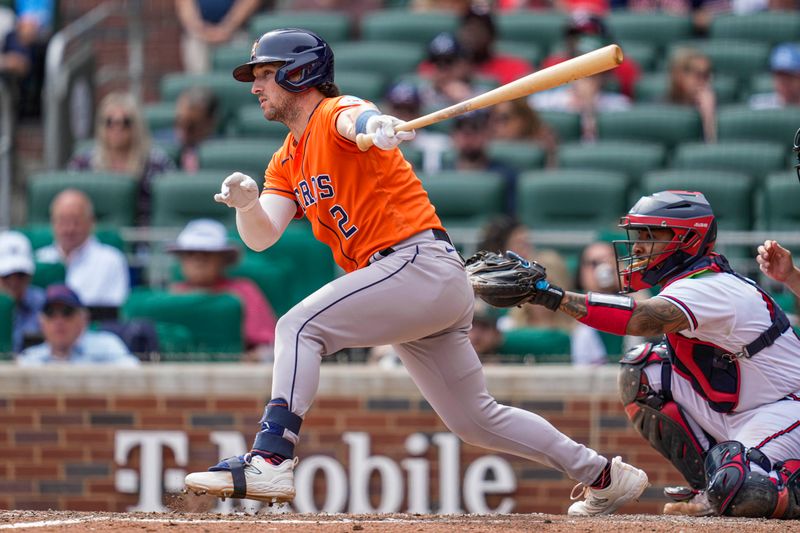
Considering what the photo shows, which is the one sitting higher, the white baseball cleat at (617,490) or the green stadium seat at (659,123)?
the green stadium seat at (659,123)

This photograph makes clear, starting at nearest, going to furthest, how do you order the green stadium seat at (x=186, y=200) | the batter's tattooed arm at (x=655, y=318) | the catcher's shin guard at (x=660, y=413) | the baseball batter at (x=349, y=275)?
the baseball batter at (x=349, y=275), the batter's tattooed arm at (x=655, y=318), the catcher's shin guard at (x=660, y=413), the green stadium seat at (x=186, y=200)

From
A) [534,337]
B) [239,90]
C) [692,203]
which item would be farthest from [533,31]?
[692,203]

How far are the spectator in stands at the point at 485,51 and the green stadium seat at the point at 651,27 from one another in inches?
45.4

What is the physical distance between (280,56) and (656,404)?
1940 millimetres

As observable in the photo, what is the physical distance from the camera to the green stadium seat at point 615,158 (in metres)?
9.40

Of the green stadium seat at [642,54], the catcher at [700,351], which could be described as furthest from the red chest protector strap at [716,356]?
the green stadium seat at [642,54]

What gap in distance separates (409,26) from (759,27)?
2734 mm

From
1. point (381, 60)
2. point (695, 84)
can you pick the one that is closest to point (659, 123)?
point (695, 84)

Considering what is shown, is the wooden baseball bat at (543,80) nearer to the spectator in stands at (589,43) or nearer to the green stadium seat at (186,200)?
the green stadium seat at (186,200)

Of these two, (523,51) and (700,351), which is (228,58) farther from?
(700,351)

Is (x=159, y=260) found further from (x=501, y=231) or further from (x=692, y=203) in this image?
(x=692, y=203)

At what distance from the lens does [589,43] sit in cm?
1007

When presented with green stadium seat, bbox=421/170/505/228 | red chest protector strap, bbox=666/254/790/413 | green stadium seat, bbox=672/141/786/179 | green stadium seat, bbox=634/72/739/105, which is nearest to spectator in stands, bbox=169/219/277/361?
green stadium seat, bbox=421/170/505/228

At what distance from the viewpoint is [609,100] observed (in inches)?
411
